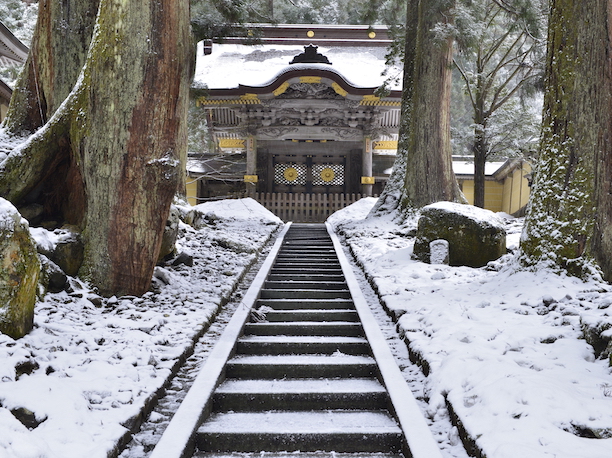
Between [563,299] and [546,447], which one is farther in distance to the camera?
[563,299]

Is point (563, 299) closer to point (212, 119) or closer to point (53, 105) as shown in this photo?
point (53, 105)

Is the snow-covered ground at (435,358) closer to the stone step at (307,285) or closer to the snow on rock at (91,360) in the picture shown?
the snow on rock at (91,360)

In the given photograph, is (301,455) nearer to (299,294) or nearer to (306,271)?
(299,294)

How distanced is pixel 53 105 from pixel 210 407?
483cm

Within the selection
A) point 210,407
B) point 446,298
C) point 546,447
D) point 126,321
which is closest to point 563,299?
→ point 446,298

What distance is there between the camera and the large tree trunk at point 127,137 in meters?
5.07

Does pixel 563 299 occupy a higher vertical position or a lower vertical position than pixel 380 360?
higher

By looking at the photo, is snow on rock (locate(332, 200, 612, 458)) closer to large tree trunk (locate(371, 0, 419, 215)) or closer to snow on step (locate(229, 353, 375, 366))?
A: snow on step (locate(229, 353, 375, 366))

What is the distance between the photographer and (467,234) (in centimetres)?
717

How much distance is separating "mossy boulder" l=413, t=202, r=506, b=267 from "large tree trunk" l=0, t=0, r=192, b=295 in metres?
3.96

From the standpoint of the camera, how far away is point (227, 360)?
4.39 m

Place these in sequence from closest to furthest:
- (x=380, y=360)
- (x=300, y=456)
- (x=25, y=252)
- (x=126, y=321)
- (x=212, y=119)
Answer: (x=300, y=456), (x=25, y=252), (x=380, y=360), (x=126, y=321), (x=212, y=119)

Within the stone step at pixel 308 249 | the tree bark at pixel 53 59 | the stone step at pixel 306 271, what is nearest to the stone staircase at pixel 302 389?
the stone step at pixel 306 271

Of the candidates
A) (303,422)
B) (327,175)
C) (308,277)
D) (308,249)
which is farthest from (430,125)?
(327,175)
